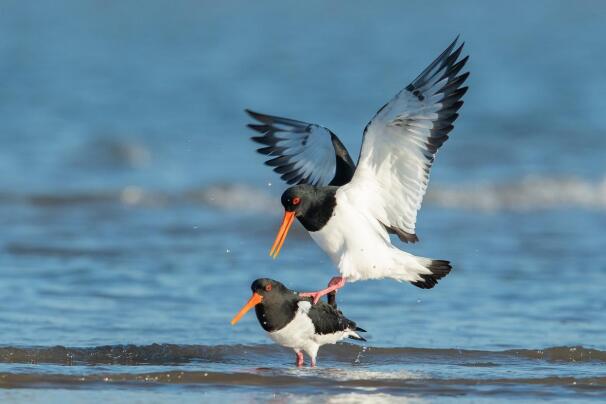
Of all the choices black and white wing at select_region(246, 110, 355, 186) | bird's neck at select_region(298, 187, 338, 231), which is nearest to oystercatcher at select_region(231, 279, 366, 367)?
bird's neck at select_region(298, 187, 338, 231)

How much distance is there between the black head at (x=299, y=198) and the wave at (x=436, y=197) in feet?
20.5

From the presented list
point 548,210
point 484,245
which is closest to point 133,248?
point 484,245

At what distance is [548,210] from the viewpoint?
1420 cm

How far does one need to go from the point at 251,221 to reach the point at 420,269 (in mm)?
5495

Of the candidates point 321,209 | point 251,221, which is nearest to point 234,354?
point 321,209

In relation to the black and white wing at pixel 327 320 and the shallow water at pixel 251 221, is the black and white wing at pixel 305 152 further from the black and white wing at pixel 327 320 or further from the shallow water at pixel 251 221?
the shallow water at pixel 251 221

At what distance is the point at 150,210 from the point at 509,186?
472cm

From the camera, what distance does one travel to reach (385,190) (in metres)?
7.95

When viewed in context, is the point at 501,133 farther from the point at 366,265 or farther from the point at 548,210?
the point at 366,265

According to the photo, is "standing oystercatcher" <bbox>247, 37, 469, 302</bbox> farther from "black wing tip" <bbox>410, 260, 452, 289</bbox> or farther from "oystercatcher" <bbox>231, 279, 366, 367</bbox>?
"oystercatcher" <bbox>231, 279, 366, 367</bbox>

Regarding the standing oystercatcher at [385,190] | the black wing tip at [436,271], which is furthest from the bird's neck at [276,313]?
the black wing tip at [436,271]

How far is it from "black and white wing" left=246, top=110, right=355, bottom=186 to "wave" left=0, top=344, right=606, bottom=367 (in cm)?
124

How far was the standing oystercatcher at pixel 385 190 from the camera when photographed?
7.48 metres

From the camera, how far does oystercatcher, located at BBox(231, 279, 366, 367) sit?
750cm
